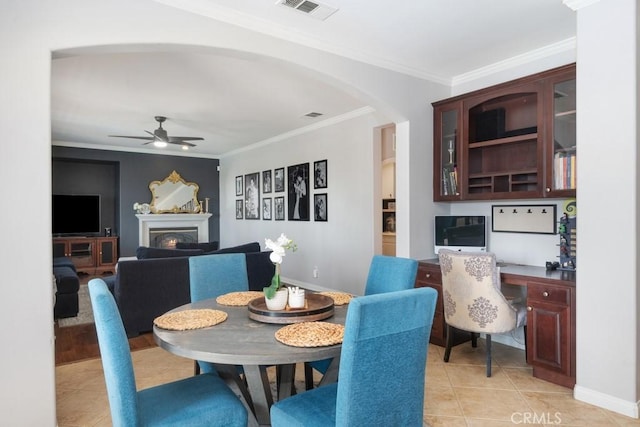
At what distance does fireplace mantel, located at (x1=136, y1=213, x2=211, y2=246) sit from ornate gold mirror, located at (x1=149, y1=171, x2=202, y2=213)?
0.17 m

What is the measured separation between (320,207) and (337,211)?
42cm

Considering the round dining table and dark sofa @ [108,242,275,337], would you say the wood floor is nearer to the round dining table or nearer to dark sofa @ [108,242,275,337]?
dark sofa @ [108,242,275,337]

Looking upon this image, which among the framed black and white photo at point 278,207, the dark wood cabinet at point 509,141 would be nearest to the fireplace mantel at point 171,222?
the framed black and white photo at point 278,207

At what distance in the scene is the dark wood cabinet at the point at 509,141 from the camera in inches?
121

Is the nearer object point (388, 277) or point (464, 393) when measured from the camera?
point (388, 277)

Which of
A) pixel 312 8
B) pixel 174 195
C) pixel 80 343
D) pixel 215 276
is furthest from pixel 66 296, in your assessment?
pixel 174 195

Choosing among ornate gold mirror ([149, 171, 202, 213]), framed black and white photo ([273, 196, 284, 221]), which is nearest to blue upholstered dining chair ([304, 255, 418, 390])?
framed black and white photo ([273, 196, 284, 221])

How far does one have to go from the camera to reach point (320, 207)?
240 inches

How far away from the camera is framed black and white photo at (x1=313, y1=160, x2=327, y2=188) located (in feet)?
19.6

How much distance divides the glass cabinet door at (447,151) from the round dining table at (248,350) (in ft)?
6.89

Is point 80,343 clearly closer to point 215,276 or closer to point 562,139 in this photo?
point 215,276

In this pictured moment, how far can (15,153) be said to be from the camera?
2096 mm

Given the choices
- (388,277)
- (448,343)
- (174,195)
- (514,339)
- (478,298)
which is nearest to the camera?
(388,277)

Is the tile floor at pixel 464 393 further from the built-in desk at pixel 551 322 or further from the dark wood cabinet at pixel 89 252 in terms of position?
the dark wood cabinet at pixel 89 252
